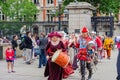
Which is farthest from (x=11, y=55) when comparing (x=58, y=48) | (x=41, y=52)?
(x=58, y=48)

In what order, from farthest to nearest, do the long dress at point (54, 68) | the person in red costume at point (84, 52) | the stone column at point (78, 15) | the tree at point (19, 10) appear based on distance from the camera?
the tree at point (19, 10), the stone column at point (78, 15), the person in red costume at point (84, 52), the long dress at point (54, 68)

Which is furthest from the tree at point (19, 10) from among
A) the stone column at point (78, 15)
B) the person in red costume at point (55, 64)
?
the person in red costume at point (55, 64)

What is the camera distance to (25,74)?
17.2m

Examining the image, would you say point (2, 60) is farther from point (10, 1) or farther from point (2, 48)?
point (10, 1)

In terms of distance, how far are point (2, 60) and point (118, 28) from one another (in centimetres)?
3567

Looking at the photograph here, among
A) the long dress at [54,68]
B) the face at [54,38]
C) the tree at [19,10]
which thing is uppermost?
the face at [54,38]

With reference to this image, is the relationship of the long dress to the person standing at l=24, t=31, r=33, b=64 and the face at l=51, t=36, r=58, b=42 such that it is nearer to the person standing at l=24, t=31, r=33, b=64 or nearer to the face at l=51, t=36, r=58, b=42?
the face at l=51, t=36, r=58, b=42

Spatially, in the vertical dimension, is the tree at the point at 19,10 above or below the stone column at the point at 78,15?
below

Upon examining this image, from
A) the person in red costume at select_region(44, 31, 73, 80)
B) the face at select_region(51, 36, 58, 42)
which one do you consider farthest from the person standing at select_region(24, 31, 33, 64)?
the face at select_region(51, 36, 58, 42)

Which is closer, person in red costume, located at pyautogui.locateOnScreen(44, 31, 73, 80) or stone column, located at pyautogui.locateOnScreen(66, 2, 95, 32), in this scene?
person in red costume, located at pyautogui.locateOnScreen(44, 31, 73, 80)

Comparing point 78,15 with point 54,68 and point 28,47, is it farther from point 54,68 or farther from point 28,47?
point 54,68

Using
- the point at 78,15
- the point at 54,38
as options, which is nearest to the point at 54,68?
the point at 54,38

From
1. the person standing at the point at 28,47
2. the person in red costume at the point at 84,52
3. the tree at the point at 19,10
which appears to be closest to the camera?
the person in red costume at the point at 84,52

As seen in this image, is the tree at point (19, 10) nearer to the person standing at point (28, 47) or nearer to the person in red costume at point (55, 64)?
the person standing at point (28, 47)
